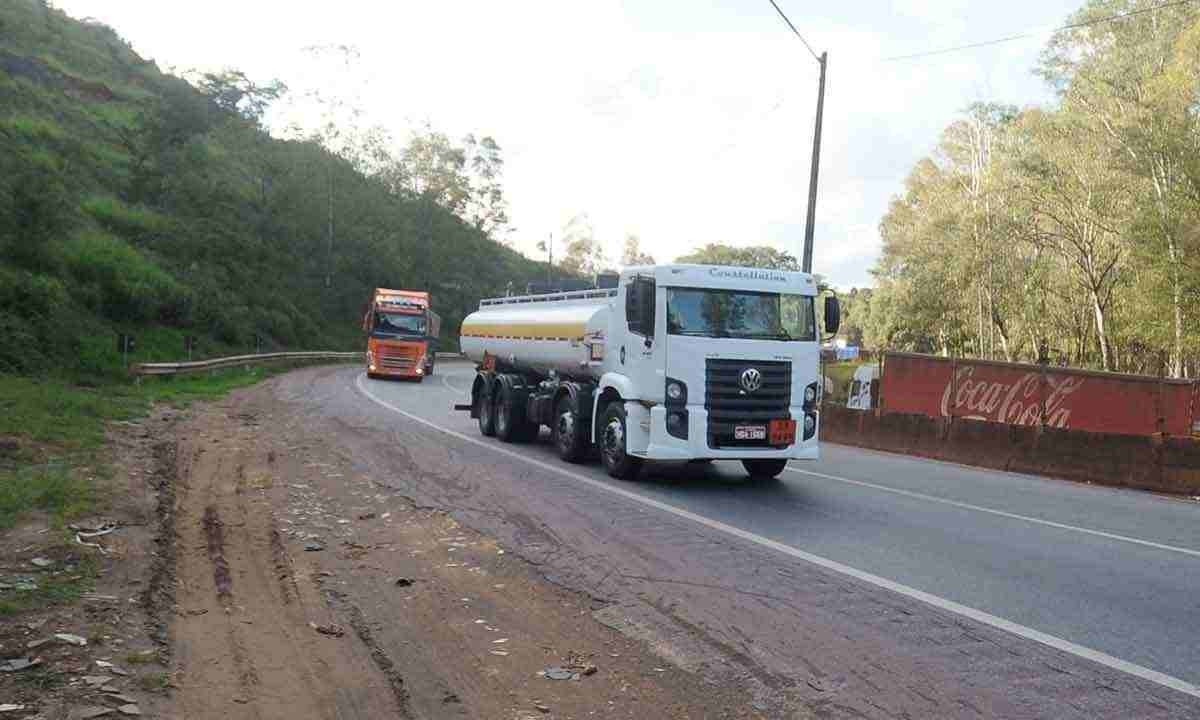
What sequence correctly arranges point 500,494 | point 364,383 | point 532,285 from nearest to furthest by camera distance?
point 500,494 < point 532,285 < point 364,383

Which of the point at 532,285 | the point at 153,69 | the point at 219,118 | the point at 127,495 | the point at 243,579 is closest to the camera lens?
the point at 243,579

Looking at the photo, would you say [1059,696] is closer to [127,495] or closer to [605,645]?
[605,645]

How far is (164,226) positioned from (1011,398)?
1381 inches

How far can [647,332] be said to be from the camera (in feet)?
36.4

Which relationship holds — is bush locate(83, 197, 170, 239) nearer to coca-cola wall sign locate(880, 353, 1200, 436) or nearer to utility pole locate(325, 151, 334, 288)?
utility pole locate(325, 151, 334, 288)

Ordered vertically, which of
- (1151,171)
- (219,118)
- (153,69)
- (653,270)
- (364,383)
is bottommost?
(364,383)

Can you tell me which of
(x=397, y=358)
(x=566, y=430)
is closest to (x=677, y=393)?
(x=566, y=430)

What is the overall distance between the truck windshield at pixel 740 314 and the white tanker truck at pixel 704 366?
13 mm

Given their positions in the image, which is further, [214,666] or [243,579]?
[243,579]

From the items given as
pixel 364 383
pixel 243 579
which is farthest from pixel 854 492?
pixel 364 383

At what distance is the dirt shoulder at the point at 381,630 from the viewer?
4.50 metres

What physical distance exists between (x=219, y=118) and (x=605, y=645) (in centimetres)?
4672

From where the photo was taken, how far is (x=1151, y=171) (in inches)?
1165

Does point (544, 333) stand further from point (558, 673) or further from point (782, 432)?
point (558, 673)
